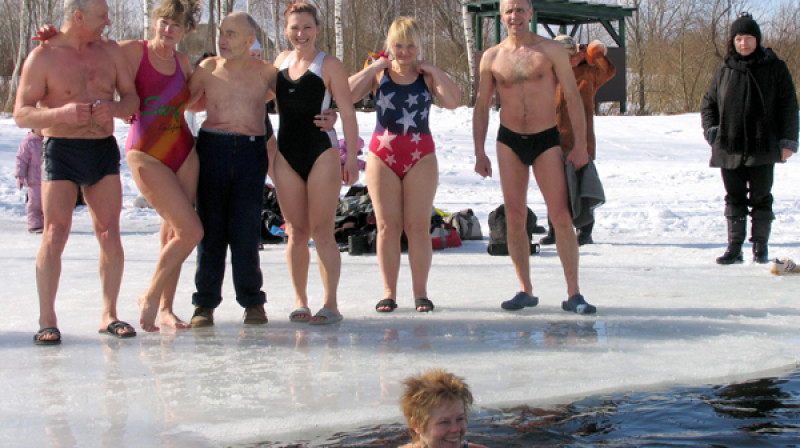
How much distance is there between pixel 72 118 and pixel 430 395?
8.79 feet

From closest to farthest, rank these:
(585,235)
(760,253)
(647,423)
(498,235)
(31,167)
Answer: (647,423), (760,253), (498,235), (585,235), (31,167)

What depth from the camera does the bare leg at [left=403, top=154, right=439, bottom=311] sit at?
559 centimetres

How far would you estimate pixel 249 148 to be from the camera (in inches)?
201

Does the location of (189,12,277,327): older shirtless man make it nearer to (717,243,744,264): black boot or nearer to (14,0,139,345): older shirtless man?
(14,0,139,345): older shirtless man

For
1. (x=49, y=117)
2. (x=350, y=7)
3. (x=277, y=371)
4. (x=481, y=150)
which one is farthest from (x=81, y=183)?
(x=350, y=7)

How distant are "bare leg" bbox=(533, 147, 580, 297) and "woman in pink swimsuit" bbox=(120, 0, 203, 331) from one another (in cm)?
209

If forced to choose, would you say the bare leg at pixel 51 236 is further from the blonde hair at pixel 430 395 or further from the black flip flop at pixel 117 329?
the blonde hair at pixel 430 395

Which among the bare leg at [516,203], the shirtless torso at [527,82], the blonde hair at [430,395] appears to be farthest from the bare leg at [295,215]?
the blonde hair at [430,395]

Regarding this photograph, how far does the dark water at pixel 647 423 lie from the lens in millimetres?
3430

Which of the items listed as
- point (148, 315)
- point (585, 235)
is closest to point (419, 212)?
point (148, 315)

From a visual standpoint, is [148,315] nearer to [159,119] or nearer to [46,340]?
[46,340]

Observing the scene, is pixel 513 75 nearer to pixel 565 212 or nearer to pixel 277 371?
pixel 565 212

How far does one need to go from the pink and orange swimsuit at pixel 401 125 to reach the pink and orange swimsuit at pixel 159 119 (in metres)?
1.21

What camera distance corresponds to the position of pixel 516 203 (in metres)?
5.71
